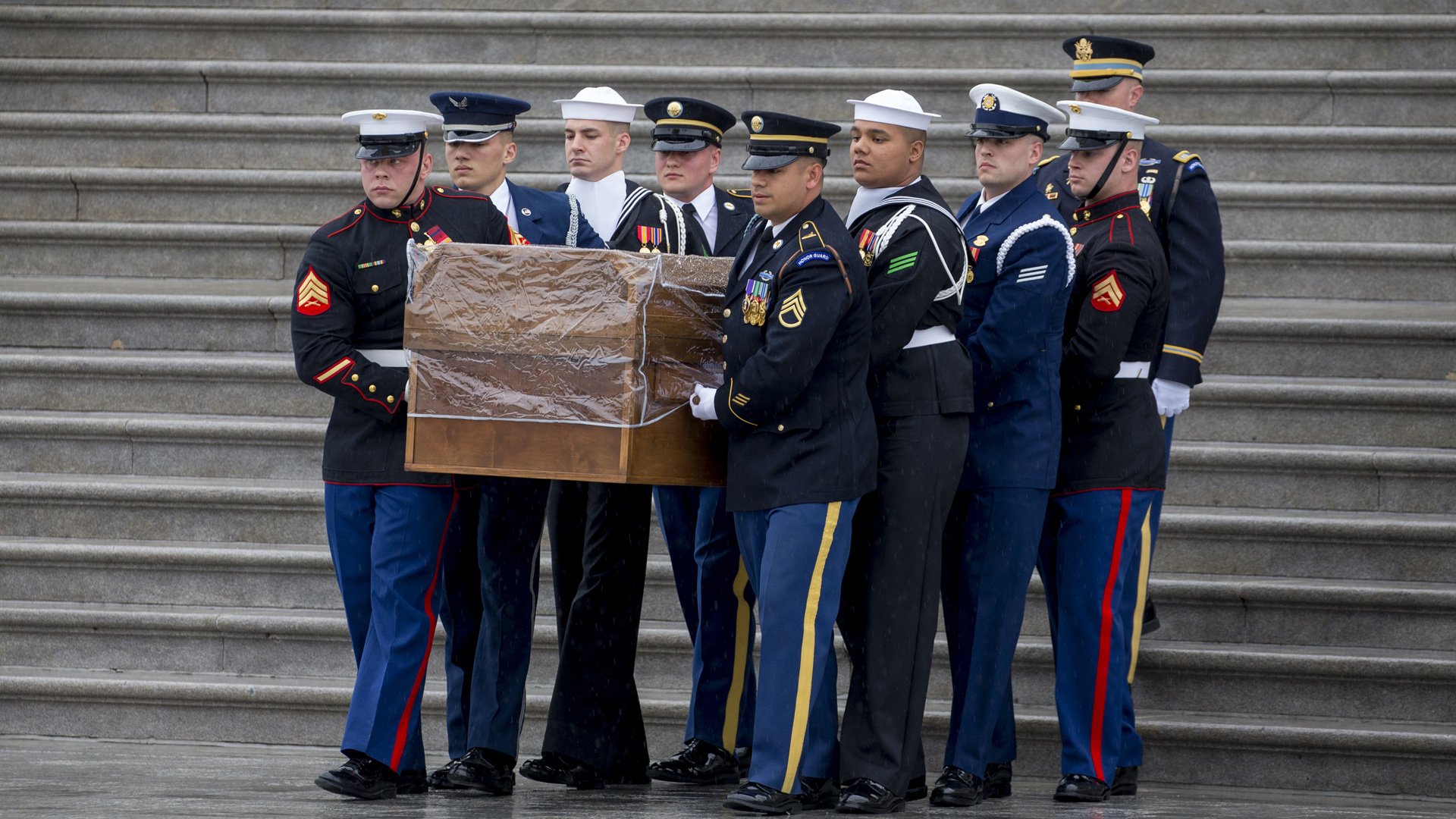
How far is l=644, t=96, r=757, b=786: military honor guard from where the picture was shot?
15.2 ft

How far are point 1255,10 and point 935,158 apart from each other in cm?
181

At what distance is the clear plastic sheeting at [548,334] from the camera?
3.88 meters

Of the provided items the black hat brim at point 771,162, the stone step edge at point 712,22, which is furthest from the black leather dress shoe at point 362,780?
the stone step edge at point 712,22

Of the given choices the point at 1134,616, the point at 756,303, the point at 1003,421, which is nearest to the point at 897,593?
the point at 1003,421

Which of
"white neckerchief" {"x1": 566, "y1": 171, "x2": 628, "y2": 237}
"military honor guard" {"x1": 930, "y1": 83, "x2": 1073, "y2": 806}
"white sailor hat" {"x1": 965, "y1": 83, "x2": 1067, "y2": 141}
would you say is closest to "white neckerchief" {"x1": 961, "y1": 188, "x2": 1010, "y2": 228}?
"military honor guard" {"x1": 930, "y1": 83, "x2": 1073, "y2": 806}

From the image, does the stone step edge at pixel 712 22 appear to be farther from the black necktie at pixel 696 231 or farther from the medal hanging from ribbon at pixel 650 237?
the medal hanging from ribbon at pixel 650 237

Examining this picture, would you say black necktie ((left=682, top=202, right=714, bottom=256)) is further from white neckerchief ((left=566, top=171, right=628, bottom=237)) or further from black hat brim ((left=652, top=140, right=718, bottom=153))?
white neckerchief ((left=566, top=171, right=628, bottom=237))

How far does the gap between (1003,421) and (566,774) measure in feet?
5.37

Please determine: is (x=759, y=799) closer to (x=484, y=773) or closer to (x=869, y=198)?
(x=484, y=773)

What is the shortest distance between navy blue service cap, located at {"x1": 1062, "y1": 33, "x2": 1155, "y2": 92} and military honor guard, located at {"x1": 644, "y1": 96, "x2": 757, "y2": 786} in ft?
3.86

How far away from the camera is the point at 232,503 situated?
599 centimetres

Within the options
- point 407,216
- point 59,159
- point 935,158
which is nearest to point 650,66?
point 935,158

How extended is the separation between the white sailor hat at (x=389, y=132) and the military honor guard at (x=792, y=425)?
956 millimetres

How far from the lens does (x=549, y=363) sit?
12.9 ft
